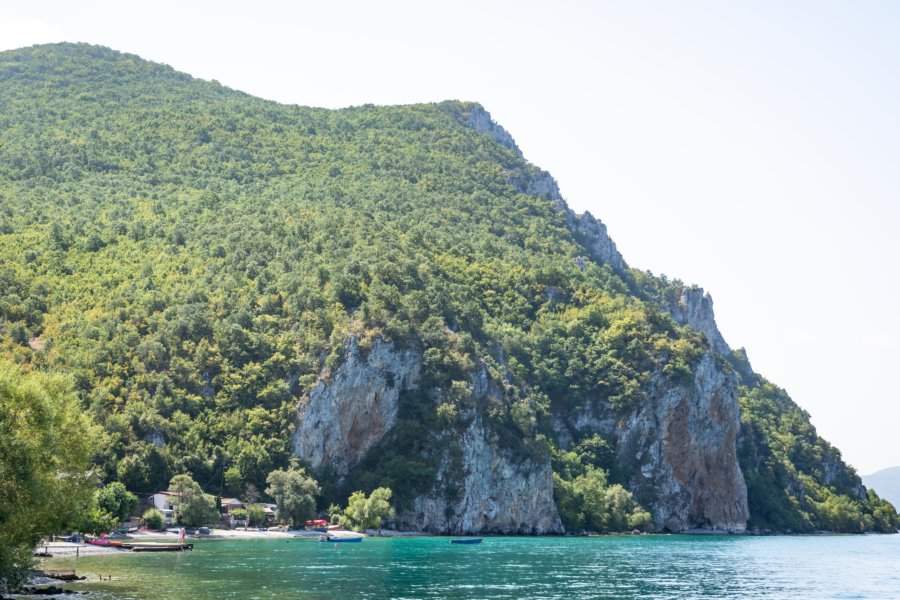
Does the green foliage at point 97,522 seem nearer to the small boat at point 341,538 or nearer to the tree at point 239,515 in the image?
the small boat at point 341,538

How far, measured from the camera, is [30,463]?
61469 millimetres

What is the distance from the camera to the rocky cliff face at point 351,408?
162 m

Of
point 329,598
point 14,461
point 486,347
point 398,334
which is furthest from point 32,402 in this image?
point 486,347

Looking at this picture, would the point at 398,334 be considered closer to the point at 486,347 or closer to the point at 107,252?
the point at 486,347

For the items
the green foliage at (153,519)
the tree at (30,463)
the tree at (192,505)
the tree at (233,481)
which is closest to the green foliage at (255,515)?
the tree at (233,481)

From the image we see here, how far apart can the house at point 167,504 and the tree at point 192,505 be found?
72cm

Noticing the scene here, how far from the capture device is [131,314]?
170 metres

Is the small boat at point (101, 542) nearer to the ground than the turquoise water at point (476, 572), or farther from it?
farther from it

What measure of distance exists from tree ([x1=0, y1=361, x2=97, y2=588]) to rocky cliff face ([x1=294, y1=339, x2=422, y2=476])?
87.9m

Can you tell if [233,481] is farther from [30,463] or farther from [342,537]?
[30,463]

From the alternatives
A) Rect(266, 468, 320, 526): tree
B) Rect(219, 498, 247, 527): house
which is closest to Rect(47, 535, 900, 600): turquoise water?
Rect(266, 468, 320, 526): tree

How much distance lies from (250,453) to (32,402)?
301 ft

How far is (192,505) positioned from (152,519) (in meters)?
5.41

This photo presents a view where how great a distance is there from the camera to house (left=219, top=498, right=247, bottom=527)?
144 meters
